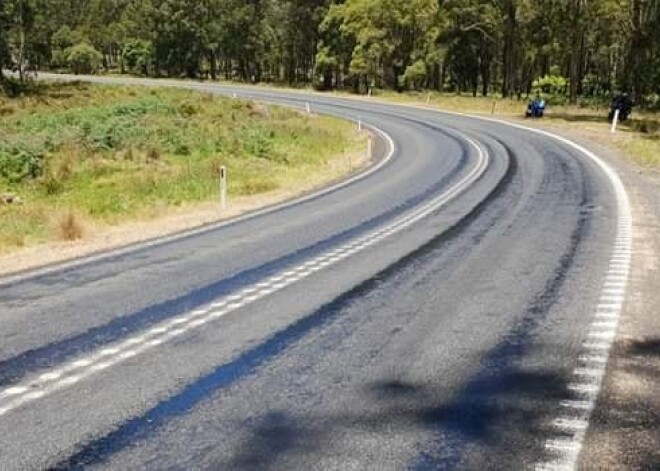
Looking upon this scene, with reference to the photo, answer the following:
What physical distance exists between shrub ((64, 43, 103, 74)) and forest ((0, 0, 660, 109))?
0.65 feet

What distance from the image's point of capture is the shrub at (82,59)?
104688 mm

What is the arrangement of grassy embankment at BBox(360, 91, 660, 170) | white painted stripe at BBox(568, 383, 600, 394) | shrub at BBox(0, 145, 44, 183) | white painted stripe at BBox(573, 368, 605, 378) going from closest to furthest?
white painted stripe at BBox(568, 383, 600, 394)
white painted stripe at BBox(573, 368, 605, 378)
shrub at BBox(0, 145, 44, 183)
grassy embankment at BBox(360, 91, 660, 170)

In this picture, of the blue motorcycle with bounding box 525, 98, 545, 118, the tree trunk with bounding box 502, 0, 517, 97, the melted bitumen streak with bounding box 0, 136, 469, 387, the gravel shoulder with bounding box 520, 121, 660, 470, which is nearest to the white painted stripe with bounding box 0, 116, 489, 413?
the melted bitumen streak with bounding box 0, 136, 469, 387

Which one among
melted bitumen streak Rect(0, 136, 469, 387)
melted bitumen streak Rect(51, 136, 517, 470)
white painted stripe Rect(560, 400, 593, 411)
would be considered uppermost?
white painted stripe Rect(560, 400, 593, 411)

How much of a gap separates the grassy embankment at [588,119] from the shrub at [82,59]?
5876 centimetres

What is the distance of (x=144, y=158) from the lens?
26969mm

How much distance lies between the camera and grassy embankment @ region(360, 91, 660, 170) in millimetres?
26438

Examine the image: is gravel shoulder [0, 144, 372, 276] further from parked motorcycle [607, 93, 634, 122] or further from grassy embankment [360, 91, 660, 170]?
parked motorcycle [607, 93, 634, 122]

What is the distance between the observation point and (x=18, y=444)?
495 centimetres

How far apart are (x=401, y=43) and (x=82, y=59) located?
56.0 meters

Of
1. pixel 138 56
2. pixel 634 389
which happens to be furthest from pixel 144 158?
pixel 138 56

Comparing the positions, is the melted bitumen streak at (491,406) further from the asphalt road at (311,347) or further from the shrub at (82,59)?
the shrub at (82,59)

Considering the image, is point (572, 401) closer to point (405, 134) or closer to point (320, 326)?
point (320, 326)

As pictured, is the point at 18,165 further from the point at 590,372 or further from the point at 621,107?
the point at 621,107
